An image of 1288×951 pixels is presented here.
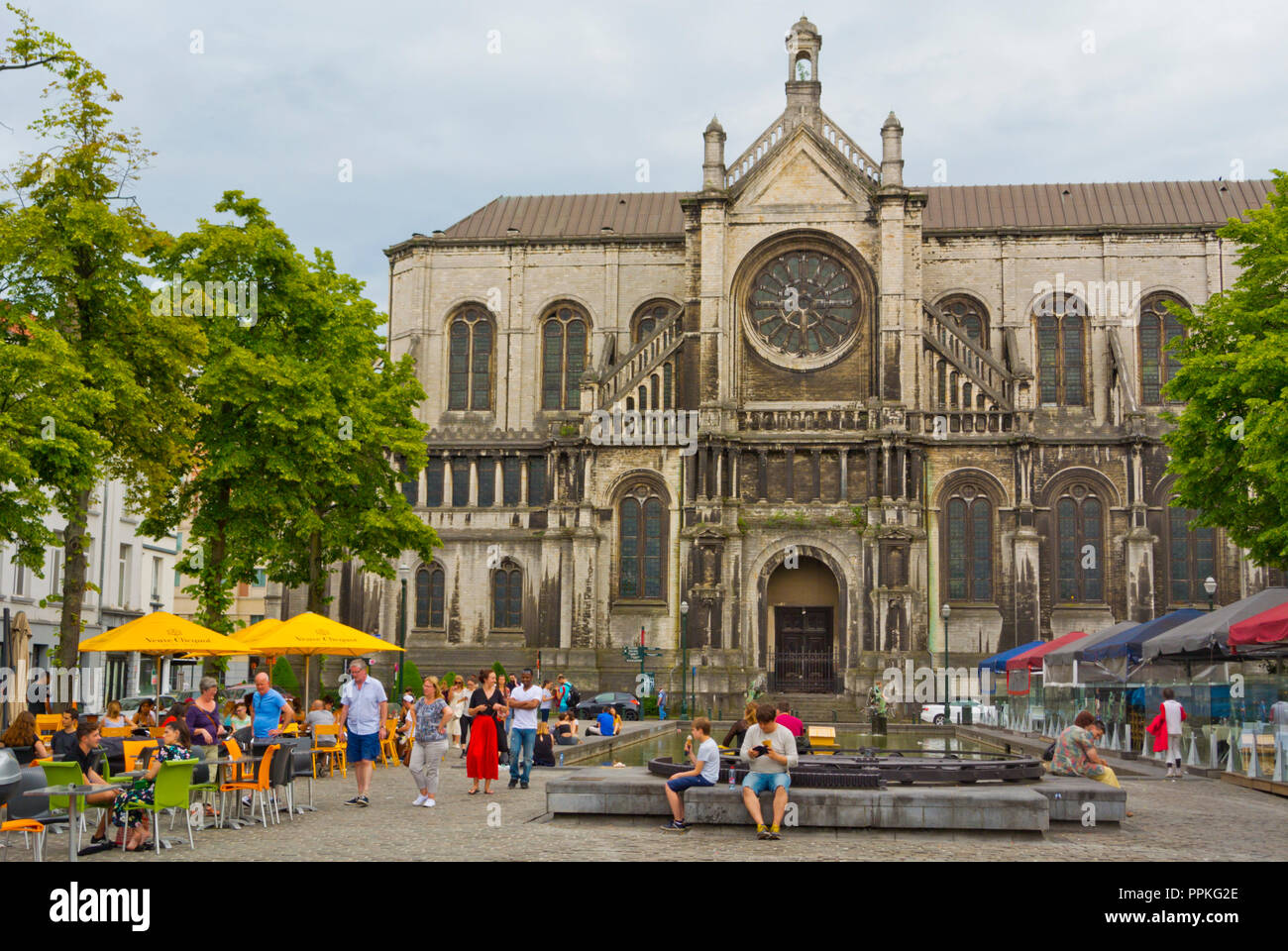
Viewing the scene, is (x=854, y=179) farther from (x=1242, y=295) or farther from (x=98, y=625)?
(x=98, y=625)

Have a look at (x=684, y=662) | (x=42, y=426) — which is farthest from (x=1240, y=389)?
(x=42, y=426)

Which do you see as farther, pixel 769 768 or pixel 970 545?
pixel 970 545

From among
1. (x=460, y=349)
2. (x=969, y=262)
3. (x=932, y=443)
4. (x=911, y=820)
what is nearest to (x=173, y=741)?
(x=911, y=820)

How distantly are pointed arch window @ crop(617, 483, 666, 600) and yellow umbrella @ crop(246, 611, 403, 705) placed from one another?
2705 cm

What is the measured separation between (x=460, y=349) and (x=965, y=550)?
75.1 feet

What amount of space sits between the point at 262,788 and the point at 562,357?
42842 millimetres

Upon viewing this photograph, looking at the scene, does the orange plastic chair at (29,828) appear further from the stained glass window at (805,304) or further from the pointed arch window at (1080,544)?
the pointed arch window at (1080,544)

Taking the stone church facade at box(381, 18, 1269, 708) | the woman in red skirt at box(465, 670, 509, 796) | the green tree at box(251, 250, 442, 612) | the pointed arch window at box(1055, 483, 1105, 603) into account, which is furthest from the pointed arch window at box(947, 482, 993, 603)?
the woman in red skirt at box(465, 670, 509, 796)

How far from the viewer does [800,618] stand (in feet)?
169

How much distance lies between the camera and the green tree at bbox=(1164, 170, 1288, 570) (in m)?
28.6

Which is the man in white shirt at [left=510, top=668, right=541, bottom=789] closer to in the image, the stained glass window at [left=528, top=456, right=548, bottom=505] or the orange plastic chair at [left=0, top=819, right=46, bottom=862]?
A: the orange plastic chair at [left=0, top=819, right=46, bottom=862]

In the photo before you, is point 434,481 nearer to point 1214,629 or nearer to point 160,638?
point 160,638

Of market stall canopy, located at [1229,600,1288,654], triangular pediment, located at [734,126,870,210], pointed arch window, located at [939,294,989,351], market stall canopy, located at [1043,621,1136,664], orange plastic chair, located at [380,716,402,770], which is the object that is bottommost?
orange plastic chair, located at [380,716,402,770]

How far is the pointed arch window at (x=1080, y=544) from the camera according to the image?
50875 millimetres
